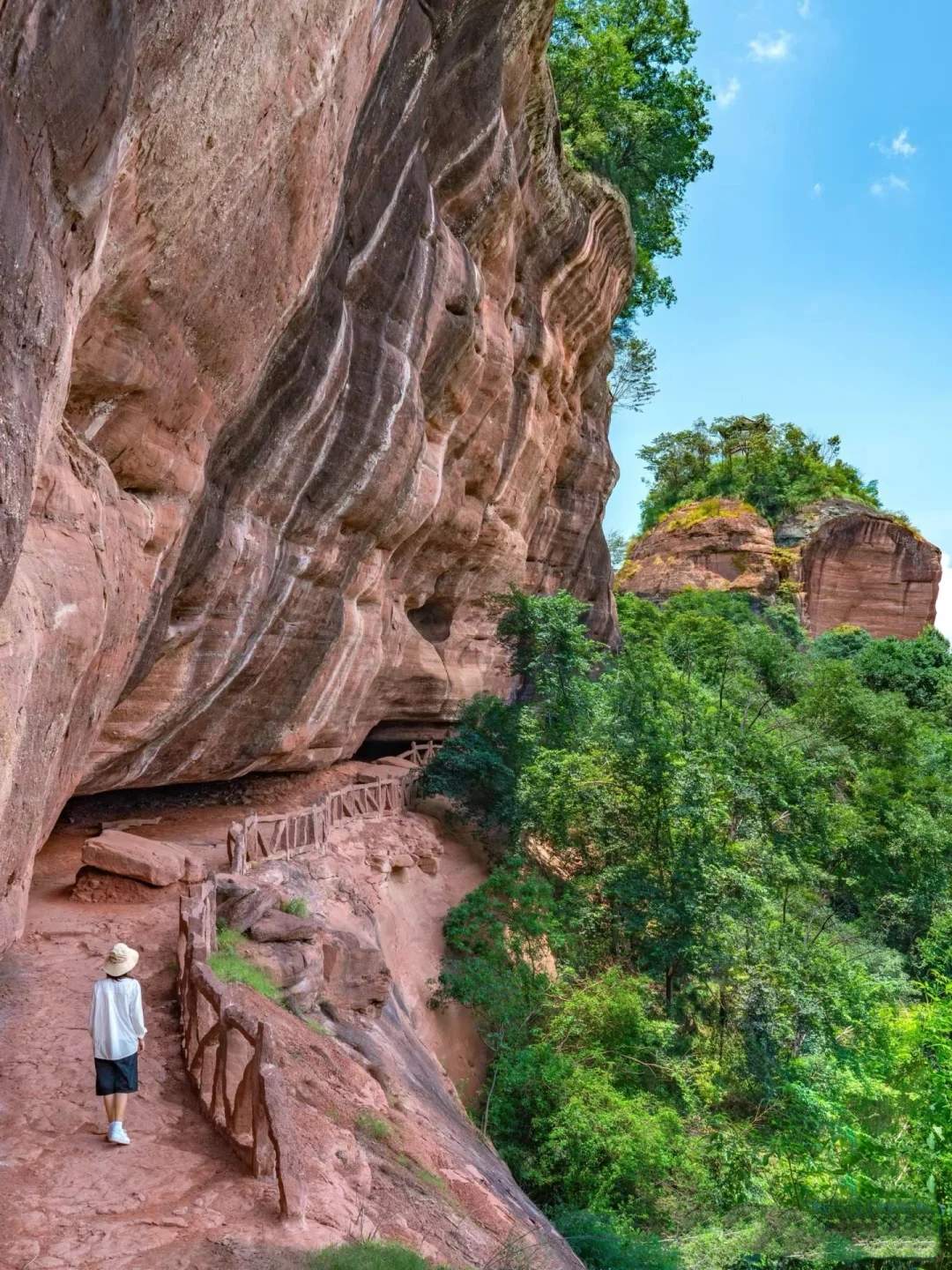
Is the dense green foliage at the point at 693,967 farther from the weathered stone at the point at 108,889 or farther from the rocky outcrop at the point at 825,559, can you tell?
the rocky outcrop at the point at 825,559

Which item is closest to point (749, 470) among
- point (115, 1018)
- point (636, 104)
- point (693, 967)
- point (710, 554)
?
point (710, 554)

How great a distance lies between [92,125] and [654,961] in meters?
13.4

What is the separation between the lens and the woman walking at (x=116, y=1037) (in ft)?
15.9

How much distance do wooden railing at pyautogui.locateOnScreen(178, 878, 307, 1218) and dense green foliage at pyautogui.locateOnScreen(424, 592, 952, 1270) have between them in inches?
219

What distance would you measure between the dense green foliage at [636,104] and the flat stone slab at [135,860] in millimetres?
19119

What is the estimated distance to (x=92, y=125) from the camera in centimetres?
425

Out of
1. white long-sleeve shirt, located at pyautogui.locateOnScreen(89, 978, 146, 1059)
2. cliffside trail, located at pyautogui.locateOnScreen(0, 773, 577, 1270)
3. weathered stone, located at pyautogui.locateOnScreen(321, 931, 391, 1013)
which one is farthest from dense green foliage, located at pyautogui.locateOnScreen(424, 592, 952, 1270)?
white long-sleeve shirt, located at pyautogui.locateOnScreen(89, 978, 146, 1059)

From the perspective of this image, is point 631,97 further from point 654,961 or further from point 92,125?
point 92,125

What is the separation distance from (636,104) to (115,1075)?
2598cm

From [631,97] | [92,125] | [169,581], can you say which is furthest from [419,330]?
[631,97]

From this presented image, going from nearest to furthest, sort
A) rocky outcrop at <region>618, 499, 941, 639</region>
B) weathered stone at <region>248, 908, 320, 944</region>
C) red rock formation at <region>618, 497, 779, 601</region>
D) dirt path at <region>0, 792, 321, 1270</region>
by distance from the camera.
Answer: dirt path at <region>0, 792, 321, 1270</region>, weathered stone at <region>248, 908, 320, 944</region>, red rock formation at <region>618, 497, 779, 601</region>, rocky outcrop at <region>618, 499, 941, 639</region>

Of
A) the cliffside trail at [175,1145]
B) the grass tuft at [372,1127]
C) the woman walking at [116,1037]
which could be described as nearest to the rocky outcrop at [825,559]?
the cliffside trail at [175,1145]

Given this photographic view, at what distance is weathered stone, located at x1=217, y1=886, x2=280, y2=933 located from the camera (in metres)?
8.51

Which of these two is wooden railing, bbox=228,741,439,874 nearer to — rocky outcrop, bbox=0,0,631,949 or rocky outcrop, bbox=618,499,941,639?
rocky outcrop, bbox=0,0,631,949
